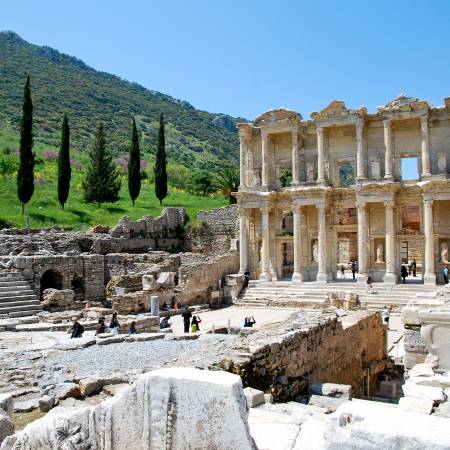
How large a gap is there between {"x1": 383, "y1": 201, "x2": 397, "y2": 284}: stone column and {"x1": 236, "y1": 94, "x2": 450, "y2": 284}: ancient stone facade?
54 mm

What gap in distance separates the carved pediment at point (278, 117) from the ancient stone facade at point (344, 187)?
61 mm

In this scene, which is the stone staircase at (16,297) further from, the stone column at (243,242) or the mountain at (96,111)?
the mountain at (96,111)

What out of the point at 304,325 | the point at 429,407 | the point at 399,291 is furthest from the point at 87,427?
the point at 399,291

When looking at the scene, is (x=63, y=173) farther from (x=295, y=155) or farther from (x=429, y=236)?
(x=429, y=236)

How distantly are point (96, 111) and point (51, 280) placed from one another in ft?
224

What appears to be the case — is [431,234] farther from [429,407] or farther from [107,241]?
[429,407]

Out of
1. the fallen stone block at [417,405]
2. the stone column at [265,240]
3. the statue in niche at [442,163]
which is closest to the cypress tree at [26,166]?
the stone column at [265,240]

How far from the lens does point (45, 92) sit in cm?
8656

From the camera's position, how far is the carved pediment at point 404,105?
2803cm

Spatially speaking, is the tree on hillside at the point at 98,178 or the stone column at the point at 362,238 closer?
the stone column at the point at 362,238

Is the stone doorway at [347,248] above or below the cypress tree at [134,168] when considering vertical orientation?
below

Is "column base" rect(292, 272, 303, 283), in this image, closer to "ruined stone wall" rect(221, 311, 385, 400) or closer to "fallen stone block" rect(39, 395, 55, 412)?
"ruined stone wall" rect(221, 311, 385, 400)

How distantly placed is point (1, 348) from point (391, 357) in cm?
1091

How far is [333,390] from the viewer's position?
928cm
